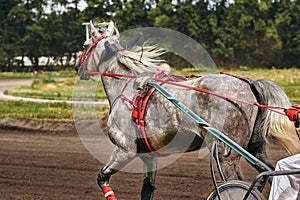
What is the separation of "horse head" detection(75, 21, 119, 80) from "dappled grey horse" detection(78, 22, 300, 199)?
11mm

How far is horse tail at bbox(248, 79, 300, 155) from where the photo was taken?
4387 mm

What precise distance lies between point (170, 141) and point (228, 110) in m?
0.66

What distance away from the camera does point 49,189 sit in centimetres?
684

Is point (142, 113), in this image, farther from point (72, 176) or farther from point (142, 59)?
point (72, 176)

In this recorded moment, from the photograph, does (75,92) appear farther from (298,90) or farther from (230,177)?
(298,90)

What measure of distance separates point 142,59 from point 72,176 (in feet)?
9.65

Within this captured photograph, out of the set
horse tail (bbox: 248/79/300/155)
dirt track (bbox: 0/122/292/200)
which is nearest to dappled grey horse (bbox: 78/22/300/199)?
horse tail (bbox: 248/79/300/155)

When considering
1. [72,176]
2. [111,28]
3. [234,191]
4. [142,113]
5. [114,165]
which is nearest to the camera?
[234,191]

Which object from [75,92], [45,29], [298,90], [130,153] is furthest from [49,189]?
[45,29]

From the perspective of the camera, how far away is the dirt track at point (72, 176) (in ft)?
21.8

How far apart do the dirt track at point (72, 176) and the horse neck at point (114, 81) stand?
1637 mm

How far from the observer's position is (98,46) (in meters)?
5.52

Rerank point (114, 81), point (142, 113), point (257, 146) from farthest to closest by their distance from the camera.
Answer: point (114, 81), point (142, 113), point (257, 146)

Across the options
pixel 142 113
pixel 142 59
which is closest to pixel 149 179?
pixel 142 113
